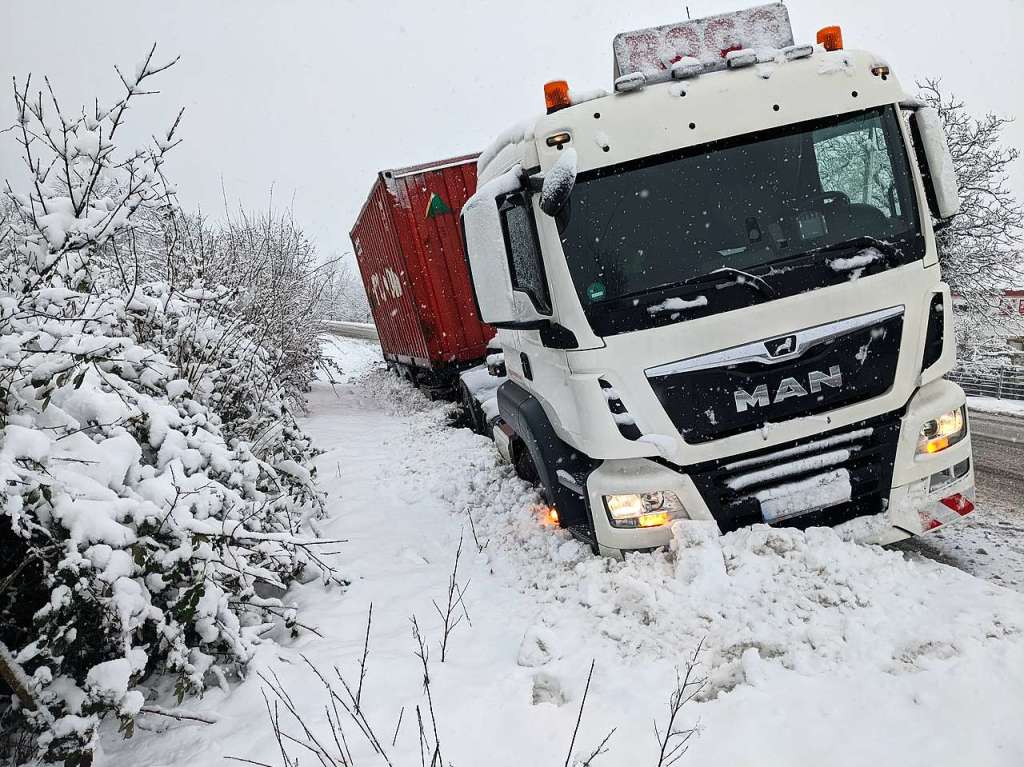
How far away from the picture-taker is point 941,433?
323 centimetres

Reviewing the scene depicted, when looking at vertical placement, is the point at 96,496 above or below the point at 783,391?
above

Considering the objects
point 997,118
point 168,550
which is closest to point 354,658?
point 168,550

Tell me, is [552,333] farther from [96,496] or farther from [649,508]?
[96,496]

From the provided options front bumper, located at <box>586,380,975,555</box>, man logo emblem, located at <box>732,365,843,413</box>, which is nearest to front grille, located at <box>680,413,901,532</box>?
front bumper, located at <box>586,380,975,555</box>

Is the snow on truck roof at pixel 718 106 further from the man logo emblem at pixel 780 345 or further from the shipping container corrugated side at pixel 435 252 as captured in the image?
the shipping container corrugated side at pixel 435 252

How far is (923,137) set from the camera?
3.46 metres

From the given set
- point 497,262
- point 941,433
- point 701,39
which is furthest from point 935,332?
point 497,262

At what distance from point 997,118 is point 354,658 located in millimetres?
19170

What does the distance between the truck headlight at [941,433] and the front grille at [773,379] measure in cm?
39

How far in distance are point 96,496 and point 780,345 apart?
3.15 m

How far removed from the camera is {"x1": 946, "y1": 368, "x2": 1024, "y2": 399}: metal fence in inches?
559

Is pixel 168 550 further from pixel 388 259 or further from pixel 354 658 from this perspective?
pixel 388 259

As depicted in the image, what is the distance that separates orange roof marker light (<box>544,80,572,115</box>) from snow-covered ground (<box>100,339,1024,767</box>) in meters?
2.39

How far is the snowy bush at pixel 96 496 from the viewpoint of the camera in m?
2.38
